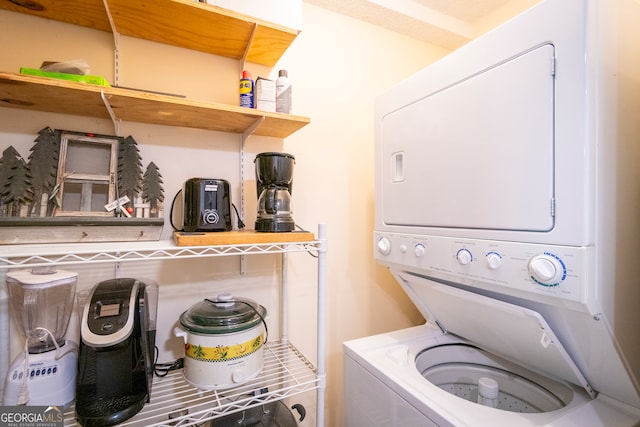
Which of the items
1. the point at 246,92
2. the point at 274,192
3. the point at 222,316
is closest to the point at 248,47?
the point at 246,92

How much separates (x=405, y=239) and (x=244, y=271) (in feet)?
2.44

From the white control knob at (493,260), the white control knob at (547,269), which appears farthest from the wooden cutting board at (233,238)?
the white control knob at (547,269)

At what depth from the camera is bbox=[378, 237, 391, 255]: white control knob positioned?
3.98 ft

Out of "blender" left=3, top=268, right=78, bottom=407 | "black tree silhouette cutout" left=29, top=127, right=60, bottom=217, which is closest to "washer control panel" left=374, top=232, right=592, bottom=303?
"blender" left=3, top=268, right=78, bottom=407

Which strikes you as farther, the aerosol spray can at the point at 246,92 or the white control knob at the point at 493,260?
the aerosol spray can at the point at 246,92

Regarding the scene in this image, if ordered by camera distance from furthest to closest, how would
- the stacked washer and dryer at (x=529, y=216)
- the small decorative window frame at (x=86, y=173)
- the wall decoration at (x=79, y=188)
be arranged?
the small decorative window frame at (x=86, y=173), the wall decoration at (x=79, y=188), the stacked washer and dryer at (x=529, y=216)

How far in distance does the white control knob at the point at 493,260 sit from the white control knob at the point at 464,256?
57 millimetres

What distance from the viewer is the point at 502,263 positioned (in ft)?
2.69

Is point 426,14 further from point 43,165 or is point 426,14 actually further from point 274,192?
point 43,165

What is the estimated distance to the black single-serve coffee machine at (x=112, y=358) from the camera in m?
0.88

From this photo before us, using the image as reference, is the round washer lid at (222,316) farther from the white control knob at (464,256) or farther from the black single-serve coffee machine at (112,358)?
the white control knob at (464,256)

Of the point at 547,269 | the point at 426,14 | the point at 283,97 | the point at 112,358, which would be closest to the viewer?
the point at 547,269

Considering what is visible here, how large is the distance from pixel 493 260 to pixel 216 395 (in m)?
0.97

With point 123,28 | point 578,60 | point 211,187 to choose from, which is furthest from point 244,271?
point 578,60
